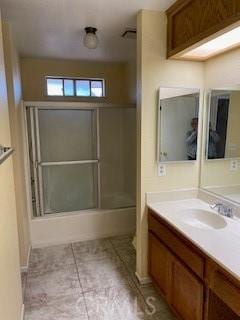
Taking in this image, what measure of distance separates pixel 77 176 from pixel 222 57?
8.32 feet

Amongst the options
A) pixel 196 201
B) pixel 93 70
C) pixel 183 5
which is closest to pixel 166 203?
pixel 196 201

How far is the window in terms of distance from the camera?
144 inches

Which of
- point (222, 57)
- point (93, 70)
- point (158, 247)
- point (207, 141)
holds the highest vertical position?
point (93, 70)

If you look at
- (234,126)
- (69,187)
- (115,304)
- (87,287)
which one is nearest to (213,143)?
(234,126)

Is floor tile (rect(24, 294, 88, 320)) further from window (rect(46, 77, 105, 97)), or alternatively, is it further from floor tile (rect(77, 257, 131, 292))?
window (rect(46, 77, 105, 97))

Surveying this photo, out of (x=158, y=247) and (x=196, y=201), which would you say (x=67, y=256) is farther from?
(x=196, y=201)

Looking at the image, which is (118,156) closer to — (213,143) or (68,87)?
(68,87)

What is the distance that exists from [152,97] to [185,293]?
153 cm

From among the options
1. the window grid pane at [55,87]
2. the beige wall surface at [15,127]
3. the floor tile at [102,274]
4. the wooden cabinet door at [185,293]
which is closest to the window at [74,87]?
the window grid pane at [55,87]

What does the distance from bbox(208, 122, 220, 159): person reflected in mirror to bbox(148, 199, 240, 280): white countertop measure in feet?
1.48

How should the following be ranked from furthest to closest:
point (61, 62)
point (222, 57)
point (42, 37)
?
point (61, 62) → point (42, 37) → point (222, 57)

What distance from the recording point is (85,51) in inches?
121

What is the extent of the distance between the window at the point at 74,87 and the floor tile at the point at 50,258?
7.17 ft

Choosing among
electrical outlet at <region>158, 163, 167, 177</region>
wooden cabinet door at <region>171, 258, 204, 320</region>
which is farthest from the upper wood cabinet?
wooden cabinet door at <region>171, 258, 204, 320</region>
